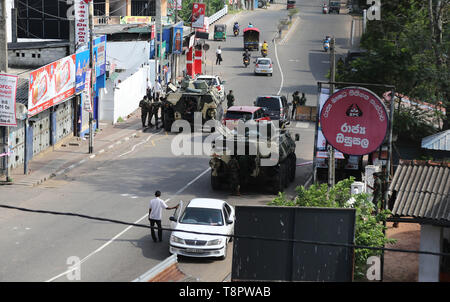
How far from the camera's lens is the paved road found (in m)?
19.2

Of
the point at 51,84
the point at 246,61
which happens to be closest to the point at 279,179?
the point at 51,84

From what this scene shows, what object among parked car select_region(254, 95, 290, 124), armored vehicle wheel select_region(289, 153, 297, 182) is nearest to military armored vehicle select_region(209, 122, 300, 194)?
armored vehicle wheel select_region(289, 153, 297, 182)

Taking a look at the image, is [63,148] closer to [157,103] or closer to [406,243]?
[157,103]

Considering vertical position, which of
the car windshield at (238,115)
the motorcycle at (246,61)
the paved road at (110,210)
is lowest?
the paved road at (110,210)

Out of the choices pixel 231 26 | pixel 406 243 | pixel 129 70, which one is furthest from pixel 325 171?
pixel 231 26

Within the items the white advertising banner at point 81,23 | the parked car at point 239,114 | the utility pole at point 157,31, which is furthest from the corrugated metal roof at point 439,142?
the utility pole at point 157,31

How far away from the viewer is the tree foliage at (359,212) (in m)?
16.9

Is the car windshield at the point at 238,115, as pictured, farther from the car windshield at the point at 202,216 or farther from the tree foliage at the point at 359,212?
the tree foliage at the point at 359,212

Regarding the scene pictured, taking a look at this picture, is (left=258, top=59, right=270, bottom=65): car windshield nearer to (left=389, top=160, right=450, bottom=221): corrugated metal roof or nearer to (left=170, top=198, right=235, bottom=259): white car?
(left=170, top=198, right=235, bottom=259): white car

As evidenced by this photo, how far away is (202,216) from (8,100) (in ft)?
32.4

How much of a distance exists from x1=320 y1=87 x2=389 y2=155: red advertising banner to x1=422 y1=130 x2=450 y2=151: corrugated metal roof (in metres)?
8.47

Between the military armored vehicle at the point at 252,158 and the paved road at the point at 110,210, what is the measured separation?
0.54 meters
